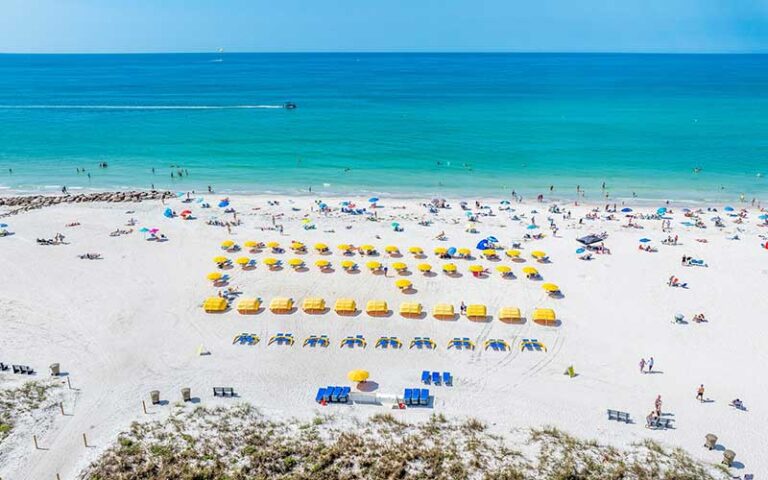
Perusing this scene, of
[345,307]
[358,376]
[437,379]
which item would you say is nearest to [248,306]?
[345,307]

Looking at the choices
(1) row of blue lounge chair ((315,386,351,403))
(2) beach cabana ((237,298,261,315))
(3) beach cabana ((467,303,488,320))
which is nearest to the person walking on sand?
(3) beach cabana ((467,303,488,320))

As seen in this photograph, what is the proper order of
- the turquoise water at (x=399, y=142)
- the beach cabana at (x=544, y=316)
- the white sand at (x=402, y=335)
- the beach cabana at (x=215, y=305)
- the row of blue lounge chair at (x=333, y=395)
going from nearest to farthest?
the white sand at (x=402, y=335) → the row of blue lounge chair at (x=333, y=395) → the beach cabana at (x=544, y=316) → the beach cabana at (x=215, y=305) → the turquoise water at (x=399, y=142)

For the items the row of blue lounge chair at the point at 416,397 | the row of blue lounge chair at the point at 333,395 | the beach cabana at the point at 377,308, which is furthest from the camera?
the beach cabana at the point at 377,308

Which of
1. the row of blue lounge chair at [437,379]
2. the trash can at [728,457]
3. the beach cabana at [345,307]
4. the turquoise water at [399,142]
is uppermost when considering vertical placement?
the turquoise water at [399,142]

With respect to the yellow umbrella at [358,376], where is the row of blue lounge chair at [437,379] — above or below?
below

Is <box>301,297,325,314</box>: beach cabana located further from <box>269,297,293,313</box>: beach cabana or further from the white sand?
<box>269,297,293,313</box>: beach cabana

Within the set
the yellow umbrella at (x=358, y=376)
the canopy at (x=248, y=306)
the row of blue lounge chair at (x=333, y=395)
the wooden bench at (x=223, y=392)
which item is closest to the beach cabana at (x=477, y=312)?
the yellow umbrella at (x=358, y=376)

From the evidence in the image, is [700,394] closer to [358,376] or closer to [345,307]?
[358,376]

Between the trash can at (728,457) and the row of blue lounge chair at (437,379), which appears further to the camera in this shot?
the row of blue lounge chair at (437,379)

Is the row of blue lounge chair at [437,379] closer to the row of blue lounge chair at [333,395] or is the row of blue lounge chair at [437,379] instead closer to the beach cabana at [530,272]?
the row of blue lounge chair at [333,395]
